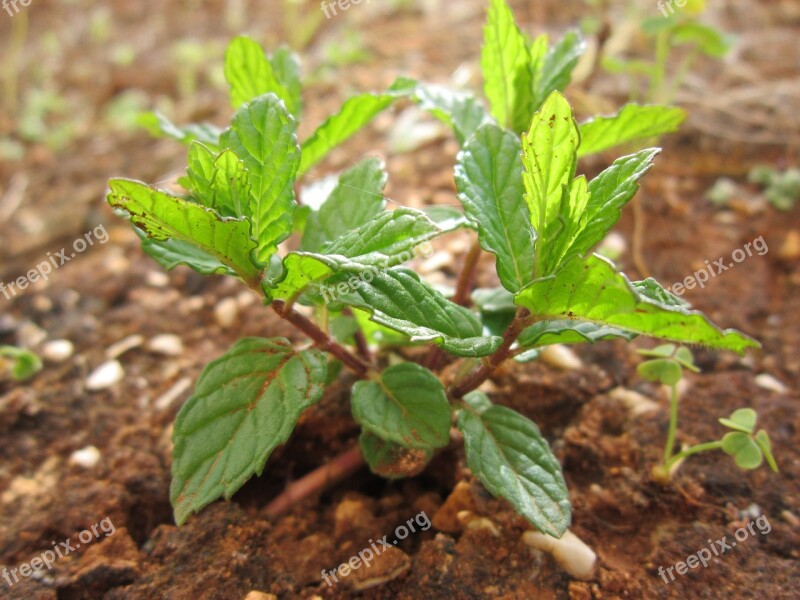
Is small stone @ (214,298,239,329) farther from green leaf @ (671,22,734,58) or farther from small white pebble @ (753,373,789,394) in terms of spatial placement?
green leaf @ (671,22,734,58)

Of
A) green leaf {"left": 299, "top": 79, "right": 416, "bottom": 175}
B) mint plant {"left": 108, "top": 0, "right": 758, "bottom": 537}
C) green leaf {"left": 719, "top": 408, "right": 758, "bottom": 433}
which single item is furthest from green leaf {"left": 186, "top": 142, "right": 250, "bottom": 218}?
green leaf {"left": 719, "top": 408, "right": 758, "bottom": 433}

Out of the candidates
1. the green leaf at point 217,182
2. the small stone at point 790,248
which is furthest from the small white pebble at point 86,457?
the small stone at point 790,248

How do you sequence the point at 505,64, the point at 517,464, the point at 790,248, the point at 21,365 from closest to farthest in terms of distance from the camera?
the point at 517,464 → the point at 505,64 → the point at 21,365 → the point at 790,248

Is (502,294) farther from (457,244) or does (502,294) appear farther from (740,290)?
(740,290)

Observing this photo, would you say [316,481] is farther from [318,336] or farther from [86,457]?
[86,457]

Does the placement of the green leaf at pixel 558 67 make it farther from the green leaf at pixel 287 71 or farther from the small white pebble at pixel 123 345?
the small white pebble at pixel 123 345

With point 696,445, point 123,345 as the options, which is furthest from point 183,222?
point 696,445
